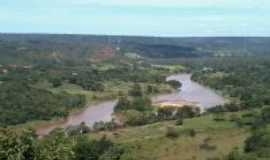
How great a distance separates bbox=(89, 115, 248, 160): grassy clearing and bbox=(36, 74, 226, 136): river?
1079 centimetres

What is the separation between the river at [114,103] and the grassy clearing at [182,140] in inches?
425

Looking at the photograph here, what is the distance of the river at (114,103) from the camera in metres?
65.6

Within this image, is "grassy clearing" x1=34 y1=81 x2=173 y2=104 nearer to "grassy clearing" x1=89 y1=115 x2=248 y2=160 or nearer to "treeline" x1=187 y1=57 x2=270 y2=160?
"treeline" x1=187 y1=57 x2=270 y2=160

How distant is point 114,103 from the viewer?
81438mm

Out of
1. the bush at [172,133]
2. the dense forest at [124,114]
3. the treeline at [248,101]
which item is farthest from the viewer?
the bush at [172,133]

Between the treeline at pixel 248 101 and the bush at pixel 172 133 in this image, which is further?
the bush at pixel 172 133

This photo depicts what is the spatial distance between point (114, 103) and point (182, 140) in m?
34.1

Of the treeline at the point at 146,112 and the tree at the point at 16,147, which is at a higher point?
the tree at the point at 16,147

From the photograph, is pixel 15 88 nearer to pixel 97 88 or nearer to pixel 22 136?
pixel 97 88

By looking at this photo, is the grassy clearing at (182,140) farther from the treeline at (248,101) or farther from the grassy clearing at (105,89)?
the grassy clearing at (105,89)

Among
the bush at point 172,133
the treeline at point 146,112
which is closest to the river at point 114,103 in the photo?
the treeline at point 146,112

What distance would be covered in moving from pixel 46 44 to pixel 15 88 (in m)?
91.3

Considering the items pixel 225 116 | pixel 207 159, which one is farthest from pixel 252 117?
pixel 207 159

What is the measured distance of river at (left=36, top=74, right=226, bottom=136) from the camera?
65.6 metres
